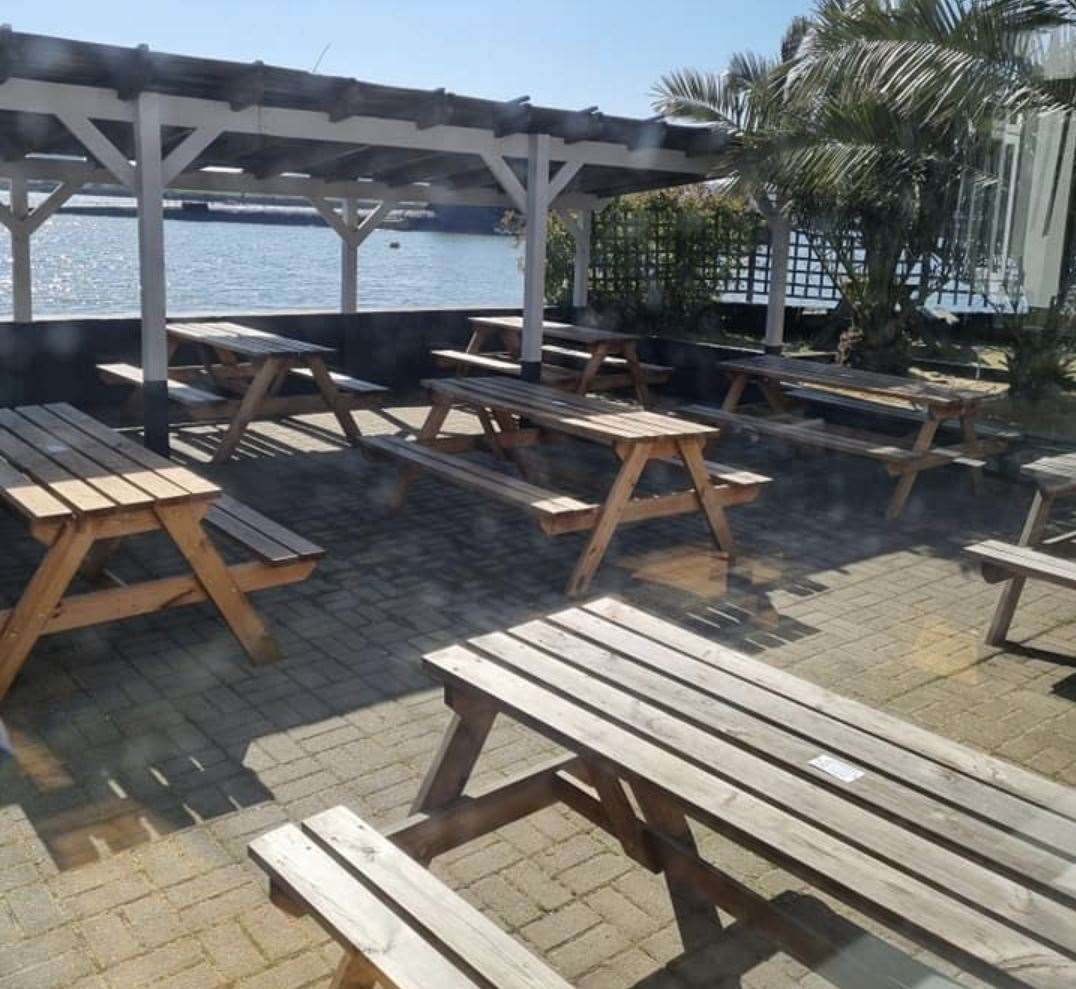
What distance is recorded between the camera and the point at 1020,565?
14.8 feet

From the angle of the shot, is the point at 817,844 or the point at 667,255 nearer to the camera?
the point at 817,844

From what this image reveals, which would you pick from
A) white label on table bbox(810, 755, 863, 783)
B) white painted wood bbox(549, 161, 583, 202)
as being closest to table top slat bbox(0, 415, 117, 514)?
white label on table bbox(810, 755, 863, 783)

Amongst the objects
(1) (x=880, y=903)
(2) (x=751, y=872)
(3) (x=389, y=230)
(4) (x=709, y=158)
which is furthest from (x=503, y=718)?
(3) (x=389, y=230)

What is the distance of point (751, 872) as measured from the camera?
120 inches

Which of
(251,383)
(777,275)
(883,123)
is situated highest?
(883,123)

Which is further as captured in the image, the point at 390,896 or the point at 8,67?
the point at 8,67

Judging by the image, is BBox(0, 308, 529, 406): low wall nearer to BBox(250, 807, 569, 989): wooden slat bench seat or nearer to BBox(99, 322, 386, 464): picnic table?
BBox(99, 322, 386, 464): picnic table

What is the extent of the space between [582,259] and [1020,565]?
8.47 m

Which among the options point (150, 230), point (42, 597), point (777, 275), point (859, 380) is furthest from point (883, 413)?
point (42, 597)

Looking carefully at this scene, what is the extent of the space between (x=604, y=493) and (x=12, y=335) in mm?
5359

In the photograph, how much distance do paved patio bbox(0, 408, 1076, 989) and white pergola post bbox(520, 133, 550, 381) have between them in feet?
6.31

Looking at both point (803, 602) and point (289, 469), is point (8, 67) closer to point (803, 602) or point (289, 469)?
point (289, 469)

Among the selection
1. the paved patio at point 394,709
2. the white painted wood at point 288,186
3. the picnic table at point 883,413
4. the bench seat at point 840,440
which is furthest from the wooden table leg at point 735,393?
the white painted wood at point 288,186

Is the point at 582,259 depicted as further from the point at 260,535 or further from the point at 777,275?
the point at 260,535
